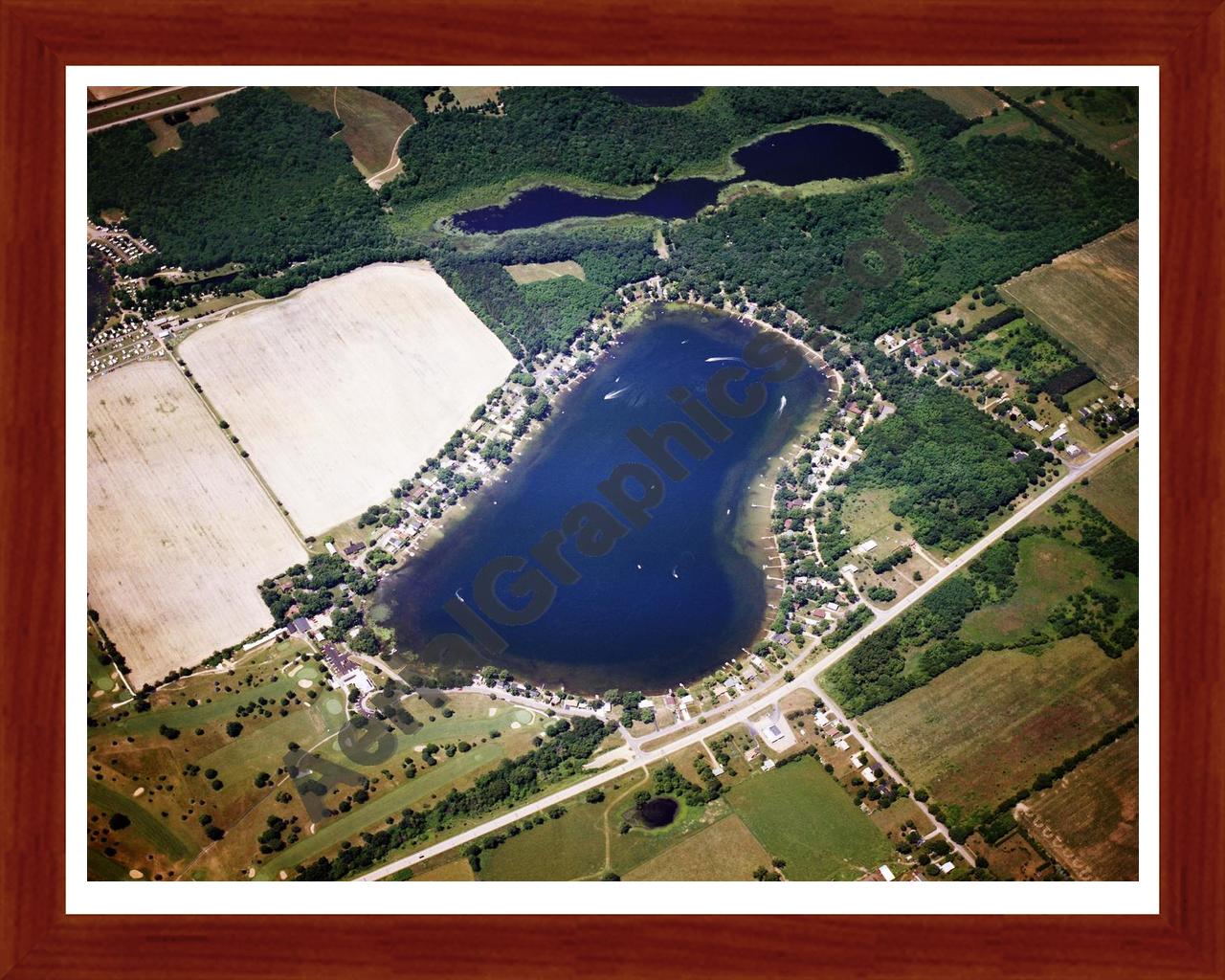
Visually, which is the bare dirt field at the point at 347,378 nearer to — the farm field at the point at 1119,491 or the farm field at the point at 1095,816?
the farm field at the point at 1119,491

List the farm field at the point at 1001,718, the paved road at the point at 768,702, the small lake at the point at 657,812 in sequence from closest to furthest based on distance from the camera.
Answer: the paved road at the point at 768,702 → the small lake at the point at 657,812 → the farm field at the point at 1001,718

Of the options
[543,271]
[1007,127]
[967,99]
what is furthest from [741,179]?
[1007,127]

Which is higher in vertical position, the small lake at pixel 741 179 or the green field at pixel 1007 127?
the small lake at pixel 741 179

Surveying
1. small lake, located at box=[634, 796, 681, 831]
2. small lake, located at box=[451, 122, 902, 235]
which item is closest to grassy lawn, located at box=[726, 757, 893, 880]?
small lake, located at box=[634, 796, 681, 831]

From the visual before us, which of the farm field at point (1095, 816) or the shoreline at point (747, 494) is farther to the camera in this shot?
the shoreline at point (747, 494)

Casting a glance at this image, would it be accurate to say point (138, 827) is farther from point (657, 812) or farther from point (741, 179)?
point (741, 179)

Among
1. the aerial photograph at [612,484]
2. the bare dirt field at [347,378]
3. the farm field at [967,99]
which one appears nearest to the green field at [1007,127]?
the aerial photograph at [612,484]

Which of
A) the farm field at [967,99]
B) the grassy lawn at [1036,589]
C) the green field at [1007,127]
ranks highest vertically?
the farm field at [967,99]
